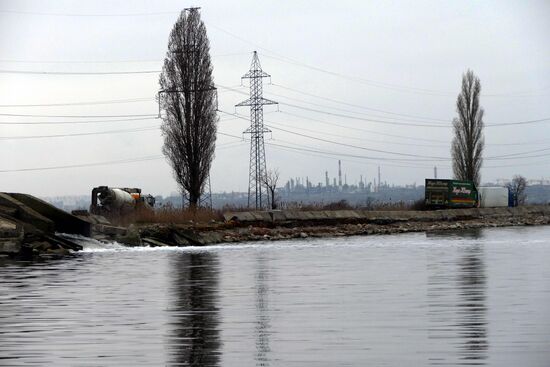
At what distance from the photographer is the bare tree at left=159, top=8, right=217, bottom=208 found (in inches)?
2886

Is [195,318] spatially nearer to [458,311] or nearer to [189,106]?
[458,311]

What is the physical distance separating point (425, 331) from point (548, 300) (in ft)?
19.0

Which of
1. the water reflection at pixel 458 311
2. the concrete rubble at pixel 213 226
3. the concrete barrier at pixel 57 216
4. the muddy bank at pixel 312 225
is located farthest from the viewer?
the muddy bank at pixel 312 225

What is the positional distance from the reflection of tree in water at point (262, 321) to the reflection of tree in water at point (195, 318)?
63 cm

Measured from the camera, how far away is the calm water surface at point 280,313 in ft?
48.4

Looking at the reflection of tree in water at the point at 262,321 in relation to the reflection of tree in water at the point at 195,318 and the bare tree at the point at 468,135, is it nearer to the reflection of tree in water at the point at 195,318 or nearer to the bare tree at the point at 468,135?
the reflection of tree in water at the point at 195,318

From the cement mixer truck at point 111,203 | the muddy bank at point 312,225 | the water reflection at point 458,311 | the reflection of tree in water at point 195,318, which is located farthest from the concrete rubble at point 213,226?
the water reflection at point 458,311

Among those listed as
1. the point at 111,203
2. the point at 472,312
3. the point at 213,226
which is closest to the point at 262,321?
the point at 472,312

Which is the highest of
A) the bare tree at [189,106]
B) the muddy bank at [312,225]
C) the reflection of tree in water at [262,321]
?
the bare tree at [189,106]

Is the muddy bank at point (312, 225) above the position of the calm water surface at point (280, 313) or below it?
above

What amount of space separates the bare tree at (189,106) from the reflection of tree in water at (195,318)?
37995mm

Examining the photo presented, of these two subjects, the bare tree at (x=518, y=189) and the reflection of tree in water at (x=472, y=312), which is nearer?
the reflection of tree in water at (x=472, y=312)

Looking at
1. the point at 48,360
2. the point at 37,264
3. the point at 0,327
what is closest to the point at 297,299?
the point at 0,327

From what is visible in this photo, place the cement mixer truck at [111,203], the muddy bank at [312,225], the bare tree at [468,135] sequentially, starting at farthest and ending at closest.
A: 1. the bare tree at [468,135]
2. the cement mixer truck at [111,203]
3. the muddy bank at [312,225]
